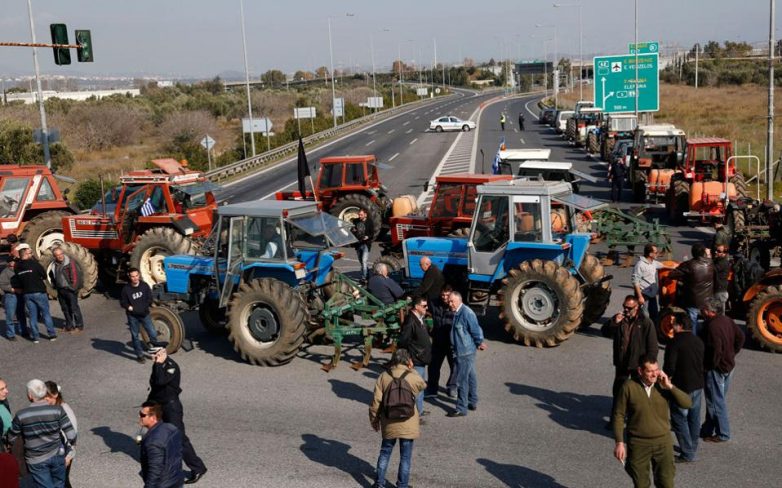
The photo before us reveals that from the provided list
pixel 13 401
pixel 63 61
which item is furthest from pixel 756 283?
pixel 63 61

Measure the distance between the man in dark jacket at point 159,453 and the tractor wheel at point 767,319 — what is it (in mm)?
8471

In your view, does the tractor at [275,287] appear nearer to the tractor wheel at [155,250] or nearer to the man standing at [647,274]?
the tractor wheel at [155,250]

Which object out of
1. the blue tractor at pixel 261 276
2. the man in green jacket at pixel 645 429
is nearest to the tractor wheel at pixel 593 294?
the blue tractor at pixel 261 276

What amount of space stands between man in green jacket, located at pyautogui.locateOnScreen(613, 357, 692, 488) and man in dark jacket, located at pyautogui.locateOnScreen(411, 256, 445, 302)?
16.9 ft

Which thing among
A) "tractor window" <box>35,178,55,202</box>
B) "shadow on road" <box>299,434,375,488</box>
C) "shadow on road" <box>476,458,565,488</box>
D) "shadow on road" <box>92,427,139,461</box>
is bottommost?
"shadow on road" <box>476,458,565,488</box>

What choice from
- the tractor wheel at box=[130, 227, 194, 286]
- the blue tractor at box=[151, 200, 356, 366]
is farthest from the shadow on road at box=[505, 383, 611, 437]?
the tractor wheel at box=[130, 227, 194, 286]

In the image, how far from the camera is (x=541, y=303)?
1259 cm

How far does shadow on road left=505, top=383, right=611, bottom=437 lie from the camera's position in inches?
386

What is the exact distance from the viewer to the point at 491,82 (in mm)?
163875

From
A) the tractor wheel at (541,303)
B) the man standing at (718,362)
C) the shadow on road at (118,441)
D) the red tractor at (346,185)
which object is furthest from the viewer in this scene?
the red tractor at (346,185)

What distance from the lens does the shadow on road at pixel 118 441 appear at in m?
9.55

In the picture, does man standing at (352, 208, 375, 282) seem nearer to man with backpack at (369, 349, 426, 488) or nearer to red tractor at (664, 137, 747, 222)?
man with backpack at (369, 349, 426, 488)

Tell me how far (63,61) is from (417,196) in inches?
544

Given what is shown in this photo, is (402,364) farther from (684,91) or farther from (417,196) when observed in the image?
(684,91)
